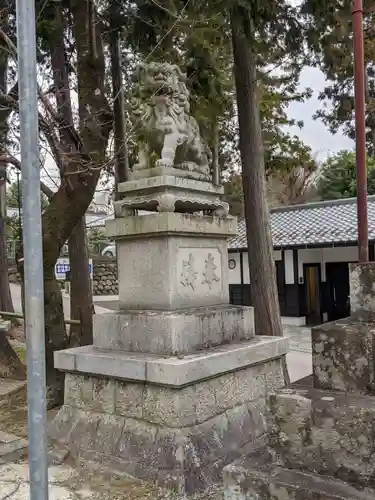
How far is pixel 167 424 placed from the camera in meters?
3.88

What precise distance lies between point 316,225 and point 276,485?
15.3 metres

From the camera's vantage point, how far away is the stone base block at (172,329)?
13.5 ft

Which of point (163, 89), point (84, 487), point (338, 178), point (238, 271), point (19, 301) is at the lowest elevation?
point (84, 487)

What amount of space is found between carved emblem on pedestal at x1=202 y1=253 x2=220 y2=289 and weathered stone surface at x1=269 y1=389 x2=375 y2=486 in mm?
2247

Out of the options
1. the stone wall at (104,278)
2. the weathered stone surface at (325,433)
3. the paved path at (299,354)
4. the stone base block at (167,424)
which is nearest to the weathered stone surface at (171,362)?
the stone base block at (167,424)

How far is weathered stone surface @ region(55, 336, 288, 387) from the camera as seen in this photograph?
3.80 meters

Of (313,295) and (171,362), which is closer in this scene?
(171,362)

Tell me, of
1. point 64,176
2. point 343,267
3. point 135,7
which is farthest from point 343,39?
point 343,267

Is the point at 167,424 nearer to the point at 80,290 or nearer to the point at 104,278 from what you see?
the point at 80,290

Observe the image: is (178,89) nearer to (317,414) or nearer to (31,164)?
(31,164)

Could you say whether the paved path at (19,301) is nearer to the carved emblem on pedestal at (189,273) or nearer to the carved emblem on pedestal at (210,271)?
the carved emblem on pedestal at (210,271)

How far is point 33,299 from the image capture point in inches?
83.1

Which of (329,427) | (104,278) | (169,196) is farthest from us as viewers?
(104,278)

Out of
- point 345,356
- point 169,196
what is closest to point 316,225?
point 169,196
